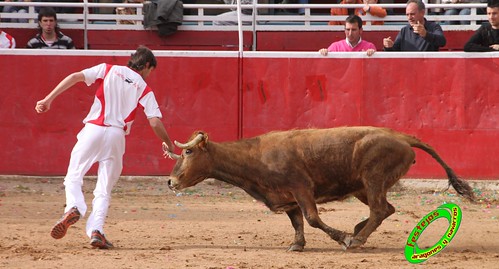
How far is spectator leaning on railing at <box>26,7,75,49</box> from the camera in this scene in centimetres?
1468

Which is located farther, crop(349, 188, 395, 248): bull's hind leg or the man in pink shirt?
the man in pink shirt

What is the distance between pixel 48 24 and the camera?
14664 mm

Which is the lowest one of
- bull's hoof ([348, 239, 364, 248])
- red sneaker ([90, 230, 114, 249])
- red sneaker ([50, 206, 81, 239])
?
bull's hoof ([348, 239, 364, 248])

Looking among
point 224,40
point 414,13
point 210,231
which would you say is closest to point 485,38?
point 414,13

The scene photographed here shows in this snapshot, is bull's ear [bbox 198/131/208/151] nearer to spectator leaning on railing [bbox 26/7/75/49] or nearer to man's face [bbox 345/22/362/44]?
man's face [bbox 345/22/362/44]

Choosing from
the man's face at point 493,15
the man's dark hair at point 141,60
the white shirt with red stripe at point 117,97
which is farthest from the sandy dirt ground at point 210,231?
the man's face at point 493,15

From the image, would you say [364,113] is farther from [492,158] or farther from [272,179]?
[272,179]

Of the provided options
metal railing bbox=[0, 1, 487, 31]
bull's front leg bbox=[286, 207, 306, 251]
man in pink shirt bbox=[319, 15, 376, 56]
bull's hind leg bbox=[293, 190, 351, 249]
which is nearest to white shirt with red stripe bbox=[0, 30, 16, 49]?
metal railing bbox=[0, 1, 487, 31]

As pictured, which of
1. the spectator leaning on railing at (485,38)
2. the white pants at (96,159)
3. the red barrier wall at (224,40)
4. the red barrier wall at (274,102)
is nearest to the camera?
the white pants at (96,159)

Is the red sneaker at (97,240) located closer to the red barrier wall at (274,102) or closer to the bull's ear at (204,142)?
the bull's ear at (204,142)

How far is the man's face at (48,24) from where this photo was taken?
14.6 meters

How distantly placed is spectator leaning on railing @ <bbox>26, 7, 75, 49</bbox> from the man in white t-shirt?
A: 502 centimetres

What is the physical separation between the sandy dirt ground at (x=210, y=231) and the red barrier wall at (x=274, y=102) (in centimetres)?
42

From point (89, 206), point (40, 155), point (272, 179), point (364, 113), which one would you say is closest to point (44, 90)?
point (40, 155)
